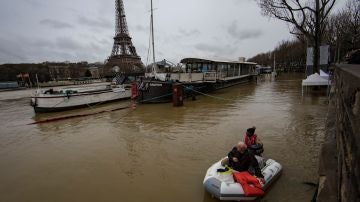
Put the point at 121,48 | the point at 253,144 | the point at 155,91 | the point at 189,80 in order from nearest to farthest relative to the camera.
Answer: the point at 253,144 < the point at 155,91 < the point at 189,80 < the point at 121,48

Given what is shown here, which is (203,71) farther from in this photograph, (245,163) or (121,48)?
(121,48)

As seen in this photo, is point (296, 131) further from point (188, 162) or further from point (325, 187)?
point (325, 187)

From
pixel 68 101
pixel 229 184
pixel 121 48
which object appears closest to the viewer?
pixel 229 184

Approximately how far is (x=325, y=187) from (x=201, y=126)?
7.91 meters

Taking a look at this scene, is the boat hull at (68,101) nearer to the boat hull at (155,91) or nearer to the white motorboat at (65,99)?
the white motorboat at (65,99)

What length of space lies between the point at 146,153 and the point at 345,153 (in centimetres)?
656

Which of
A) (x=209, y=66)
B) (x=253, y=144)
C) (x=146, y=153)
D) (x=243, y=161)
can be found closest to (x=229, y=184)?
(x=243, y=161)

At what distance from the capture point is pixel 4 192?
644 centimetres

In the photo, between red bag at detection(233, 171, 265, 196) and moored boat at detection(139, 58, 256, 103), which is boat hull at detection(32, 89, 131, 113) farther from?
red bag at detection(233, 171, 265, 196)

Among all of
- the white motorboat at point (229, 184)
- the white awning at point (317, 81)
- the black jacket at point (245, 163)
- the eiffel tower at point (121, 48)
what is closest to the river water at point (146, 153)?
the white motorboat at point (229, 184)

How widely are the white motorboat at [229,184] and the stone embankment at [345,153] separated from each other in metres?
1.36

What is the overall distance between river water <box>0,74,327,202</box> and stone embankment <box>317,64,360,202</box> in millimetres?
1239

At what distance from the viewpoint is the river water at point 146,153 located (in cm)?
602

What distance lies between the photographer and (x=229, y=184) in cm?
511
